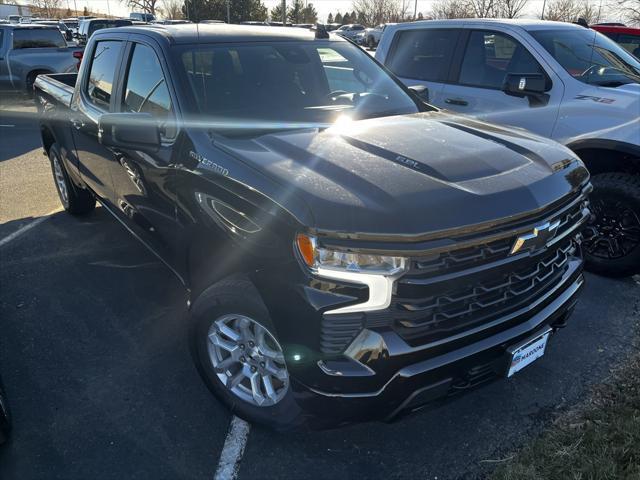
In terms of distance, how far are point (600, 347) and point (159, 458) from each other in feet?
9.25

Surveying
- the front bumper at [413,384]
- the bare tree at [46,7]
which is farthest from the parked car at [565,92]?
the bare tree at [46,7]

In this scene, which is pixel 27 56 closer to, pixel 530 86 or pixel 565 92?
pixel 530 86

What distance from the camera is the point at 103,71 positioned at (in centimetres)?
400

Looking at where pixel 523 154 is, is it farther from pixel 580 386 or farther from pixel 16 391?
pixel 16 391

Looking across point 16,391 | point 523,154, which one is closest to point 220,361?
point 16,391

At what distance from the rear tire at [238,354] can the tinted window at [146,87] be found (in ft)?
3.77

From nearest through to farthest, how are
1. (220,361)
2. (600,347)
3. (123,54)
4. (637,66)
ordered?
(220,361) → (600,347) → (123,54) → (637,66)

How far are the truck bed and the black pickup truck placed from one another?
5.37 ft

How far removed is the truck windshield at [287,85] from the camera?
2.95 metres

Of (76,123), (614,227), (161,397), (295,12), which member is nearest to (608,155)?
(614,227)

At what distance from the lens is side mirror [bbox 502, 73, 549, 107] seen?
13.7 feet

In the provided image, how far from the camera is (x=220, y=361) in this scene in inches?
106

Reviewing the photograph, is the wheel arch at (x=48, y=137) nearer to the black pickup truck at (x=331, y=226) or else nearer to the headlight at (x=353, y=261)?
the black pickup truck at (x=331, y=226)

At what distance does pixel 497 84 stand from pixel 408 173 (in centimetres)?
309
